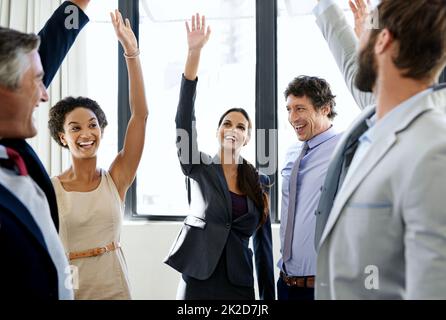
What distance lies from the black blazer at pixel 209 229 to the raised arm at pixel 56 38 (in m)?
0.48

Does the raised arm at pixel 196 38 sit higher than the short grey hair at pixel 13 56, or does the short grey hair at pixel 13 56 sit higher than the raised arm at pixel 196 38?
the raised arm at pixel 196 38

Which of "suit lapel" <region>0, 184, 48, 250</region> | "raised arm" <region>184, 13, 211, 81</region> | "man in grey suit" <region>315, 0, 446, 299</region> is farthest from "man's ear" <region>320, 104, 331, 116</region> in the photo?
"suit lapel" <region>0, 184, 48, 250</region>

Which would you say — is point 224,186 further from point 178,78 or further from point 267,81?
point 178,78

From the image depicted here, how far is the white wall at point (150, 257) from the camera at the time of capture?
2691 mm

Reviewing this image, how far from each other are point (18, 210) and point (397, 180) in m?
0.58

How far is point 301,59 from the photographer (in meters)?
2.83

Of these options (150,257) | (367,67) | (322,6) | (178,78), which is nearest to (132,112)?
(322,6)

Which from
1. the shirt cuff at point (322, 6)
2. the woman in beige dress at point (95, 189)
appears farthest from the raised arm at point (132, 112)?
the shirt cuff at point (322, 6)

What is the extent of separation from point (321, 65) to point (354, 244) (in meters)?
2.18

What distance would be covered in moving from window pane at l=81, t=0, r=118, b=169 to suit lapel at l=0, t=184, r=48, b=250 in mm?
2229

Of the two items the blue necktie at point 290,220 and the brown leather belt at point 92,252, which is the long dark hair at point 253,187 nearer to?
the blue necktie at point 290,220

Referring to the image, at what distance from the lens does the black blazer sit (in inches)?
65.6

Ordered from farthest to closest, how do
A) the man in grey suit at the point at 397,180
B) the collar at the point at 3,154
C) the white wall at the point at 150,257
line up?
the white wall at the point at 150,257 → the collar at the point at 3,154 → the man in grey suit at the point at 397,180

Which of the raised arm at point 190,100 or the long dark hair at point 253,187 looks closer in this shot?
the raised arm at point 190,100
